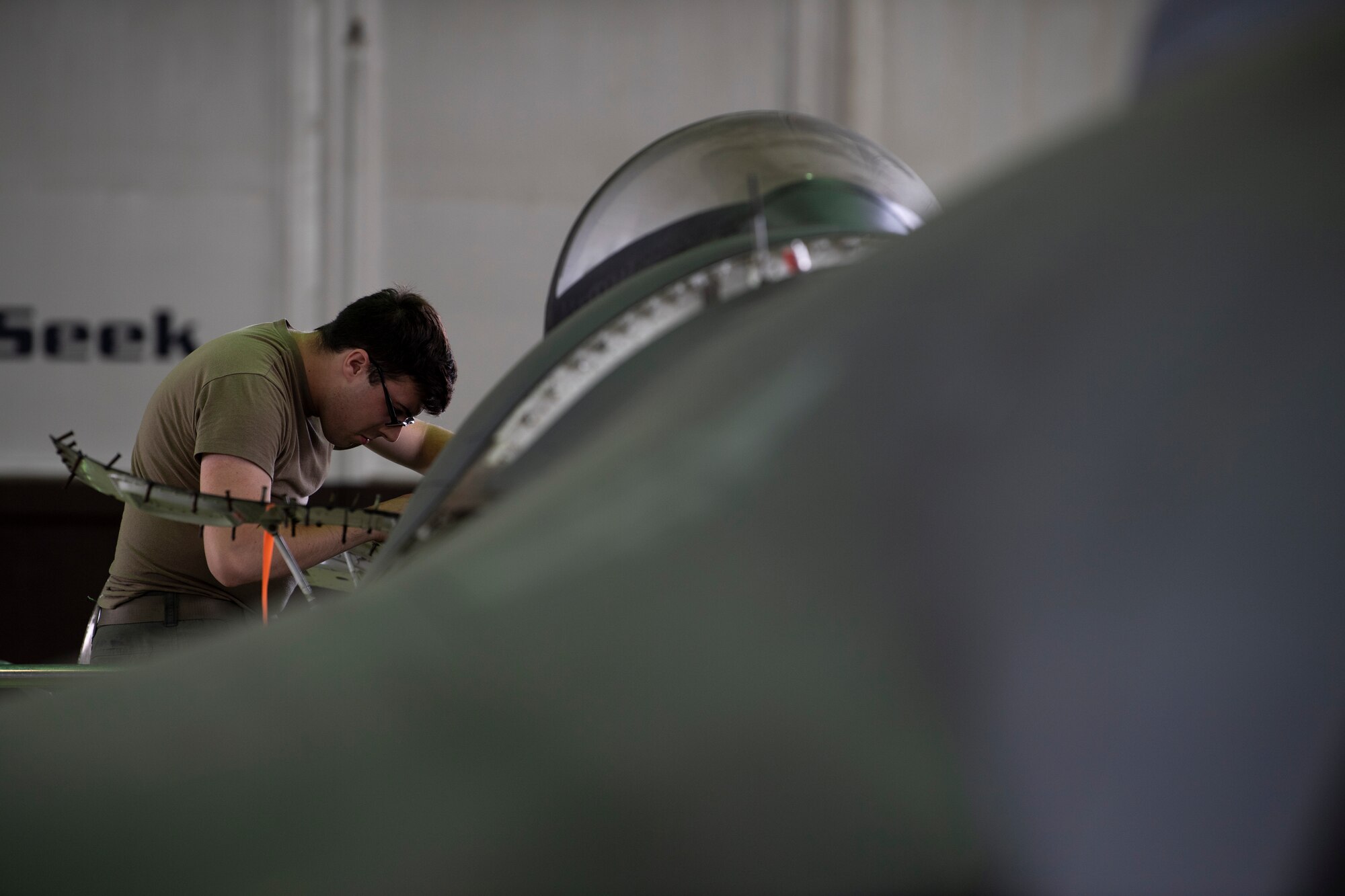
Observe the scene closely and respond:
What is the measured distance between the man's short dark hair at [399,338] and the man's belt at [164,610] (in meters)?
0.42

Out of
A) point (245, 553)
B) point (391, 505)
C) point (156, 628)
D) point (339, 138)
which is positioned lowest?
point (156, 628)

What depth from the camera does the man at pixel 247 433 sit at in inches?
57.4

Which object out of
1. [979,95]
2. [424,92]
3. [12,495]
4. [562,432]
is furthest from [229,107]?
[562,432]

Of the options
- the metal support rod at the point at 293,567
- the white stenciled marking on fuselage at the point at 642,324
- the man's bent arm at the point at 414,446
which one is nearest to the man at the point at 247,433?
the man's bent arm at the point at 414,446

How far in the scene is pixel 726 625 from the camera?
27 cm

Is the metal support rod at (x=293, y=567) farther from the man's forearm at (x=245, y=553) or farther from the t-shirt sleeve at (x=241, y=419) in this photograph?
the t-shirt sleeve at (x=241, y=419)

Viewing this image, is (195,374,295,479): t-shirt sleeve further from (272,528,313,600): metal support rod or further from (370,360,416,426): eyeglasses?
(272,528,313,600): metal support rod

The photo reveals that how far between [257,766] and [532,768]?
0.07 metres

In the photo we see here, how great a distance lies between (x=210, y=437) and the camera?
1.44 m

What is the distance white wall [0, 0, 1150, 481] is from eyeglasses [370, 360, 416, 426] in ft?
7.27

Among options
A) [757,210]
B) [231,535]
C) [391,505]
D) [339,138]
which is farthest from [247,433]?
[339,138]

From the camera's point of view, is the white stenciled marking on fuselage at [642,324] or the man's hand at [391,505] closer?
the white stenciled marking on fuselage at [642,324]

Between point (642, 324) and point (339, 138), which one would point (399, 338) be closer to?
point (642, 324)

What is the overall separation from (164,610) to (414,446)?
0.55m
